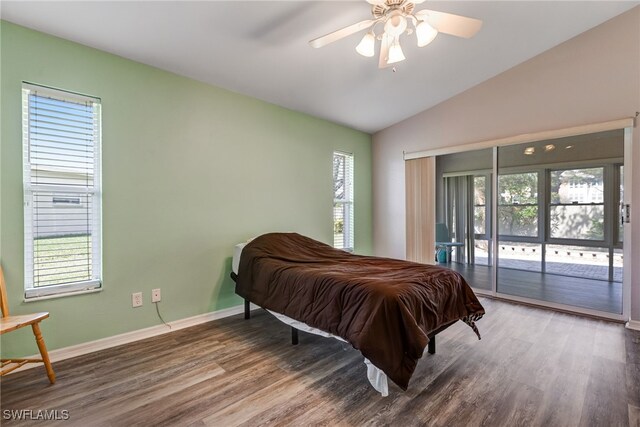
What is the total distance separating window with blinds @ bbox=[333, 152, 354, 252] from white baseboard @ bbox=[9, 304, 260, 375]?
72.4 inches

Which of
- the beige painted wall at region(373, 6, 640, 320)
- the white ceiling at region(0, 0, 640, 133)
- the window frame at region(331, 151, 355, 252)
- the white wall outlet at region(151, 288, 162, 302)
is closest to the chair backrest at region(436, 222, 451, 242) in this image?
the beige painted wall at region(373, 6, 640, 320)

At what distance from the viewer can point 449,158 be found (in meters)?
4.36

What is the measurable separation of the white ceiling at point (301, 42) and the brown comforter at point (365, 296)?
172 cm

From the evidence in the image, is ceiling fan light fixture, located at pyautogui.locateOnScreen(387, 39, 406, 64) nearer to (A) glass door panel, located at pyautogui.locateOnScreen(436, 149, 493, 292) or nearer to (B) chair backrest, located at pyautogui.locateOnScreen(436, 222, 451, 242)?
(A) glass door panel, located at pyautogui.locateOnScreen(436, 149, 493, 292)

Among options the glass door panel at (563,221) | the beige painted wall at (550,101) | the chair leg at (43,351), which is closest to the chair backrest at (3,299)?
the chair leg at (43,351)

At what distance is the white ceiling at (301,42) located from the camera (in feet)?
6.79

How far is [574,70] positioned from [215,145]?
388 cm

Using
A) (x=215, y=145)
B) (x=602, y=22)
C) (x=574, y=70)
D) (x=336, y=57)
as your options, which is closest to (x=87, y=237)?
(x=215, y=145)

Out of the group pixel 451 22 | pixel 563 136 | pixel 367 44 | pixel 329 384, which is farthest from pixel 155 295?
pixel 563 136

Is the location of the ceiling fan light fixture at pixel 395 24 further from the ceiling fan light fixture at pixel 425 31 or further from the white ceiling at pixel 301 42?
the white ceiling at pixel 301 42

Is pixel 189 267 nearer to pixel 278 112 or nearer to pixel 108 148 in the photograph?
pixel 108 148

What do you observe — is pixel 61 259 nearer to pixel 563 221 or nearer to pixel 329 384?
pixel 329 384

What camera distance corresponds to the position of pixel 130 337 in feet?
8.30

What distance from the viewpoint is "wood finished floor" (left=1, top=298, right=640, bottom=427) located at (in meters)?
1.60
